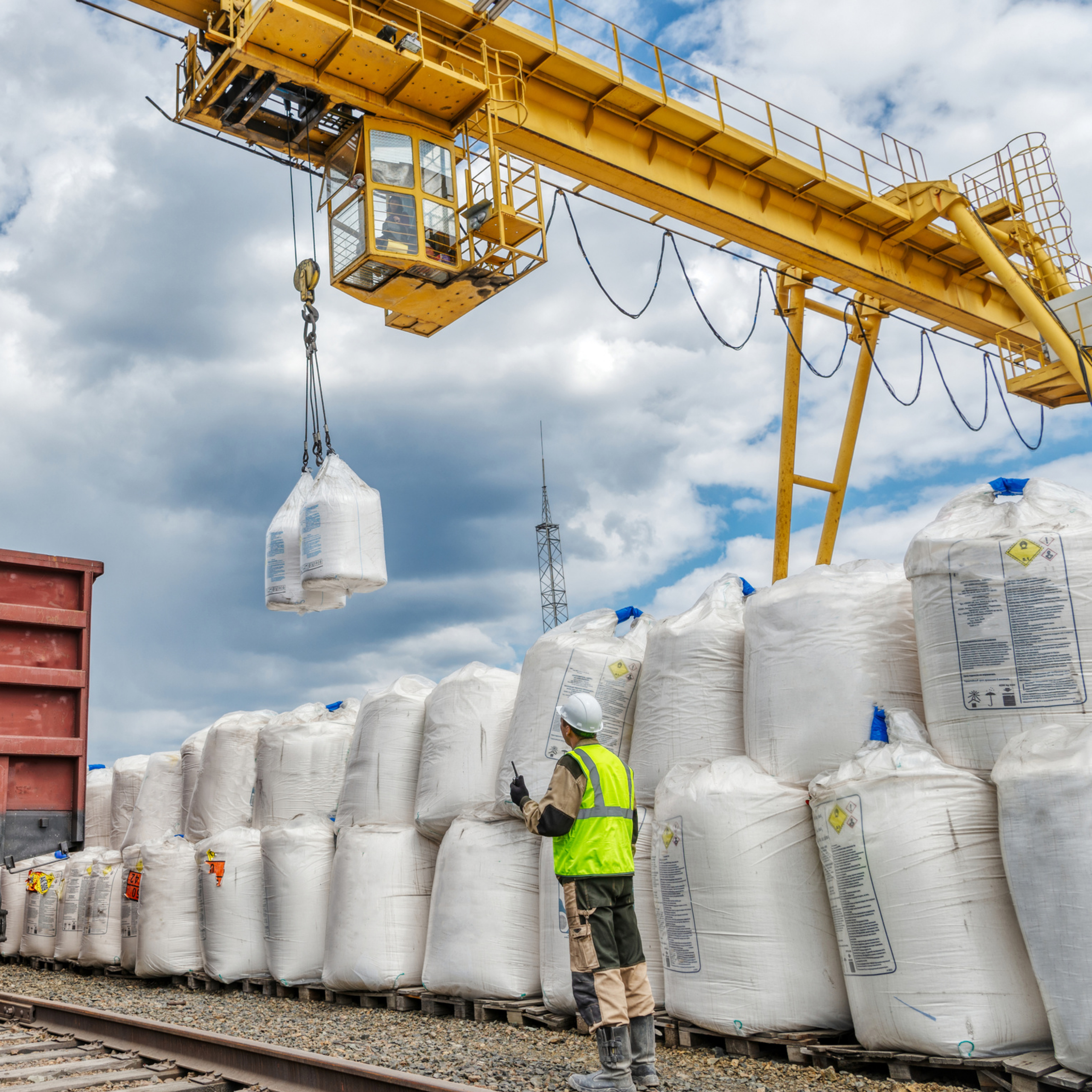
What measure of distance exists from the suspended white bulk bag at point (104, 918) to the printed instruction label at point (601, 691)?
388cm

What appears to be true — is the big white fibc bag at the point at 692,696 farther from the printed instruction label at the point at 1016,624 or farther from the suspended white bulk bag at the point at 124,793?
the suspended white bulk bag at the point at 124,793

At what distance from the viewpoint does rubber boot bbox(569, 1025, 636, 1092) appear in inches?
123

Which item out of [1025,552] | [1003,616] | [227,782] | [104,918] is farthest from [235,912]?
[1025,552]

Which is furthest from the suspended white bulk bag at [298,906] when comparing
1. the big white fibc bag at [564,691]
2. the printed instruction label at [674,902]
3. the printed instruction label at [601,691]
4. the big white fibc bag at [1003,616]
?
the big white fibc bag at [1003,616]

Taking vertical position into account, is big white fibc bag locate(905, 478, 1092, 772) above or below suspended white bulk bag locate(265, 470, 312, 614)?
below

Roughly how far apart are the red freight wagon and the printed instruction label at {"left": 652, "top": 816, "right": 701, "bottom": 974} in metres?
5.56

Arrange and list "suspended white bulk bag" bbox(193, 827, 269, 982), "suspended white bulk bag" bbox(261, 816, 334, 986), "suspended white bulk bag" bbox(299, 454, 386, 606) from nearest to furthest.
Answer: "suspended white bulk bag" bbox(299, 454, 386, 606) → "suspended white bulk bag" bbox(261, 816, 334, 986) → "suspended white bulk bag" bbox(193, 827, 269, 982)

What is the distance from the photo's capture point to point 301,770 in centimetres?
605

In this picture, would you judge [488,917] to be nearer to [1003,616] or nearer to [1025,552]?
[1003,616]

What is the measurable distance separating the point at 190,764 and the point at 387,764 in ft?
7.85

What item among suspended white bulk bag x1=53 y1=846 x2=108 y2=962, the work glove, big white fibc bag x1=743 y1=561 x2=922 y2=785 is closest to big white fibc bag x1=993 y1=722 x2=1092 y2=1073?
big white fibc bag x1=743 y1=561 x2=922 y2=785

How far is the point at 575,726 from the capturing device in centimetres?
342

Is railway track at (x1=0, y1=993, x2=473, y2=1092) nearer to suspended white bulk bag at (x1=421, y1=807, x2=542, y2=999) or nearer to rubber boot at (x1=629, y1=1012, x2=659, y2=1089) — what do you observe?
rubber boot at (x1=629, y1=1012, x2=659, y2=1089)

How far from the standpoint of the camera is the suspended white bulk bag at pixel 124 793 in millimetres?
8109
